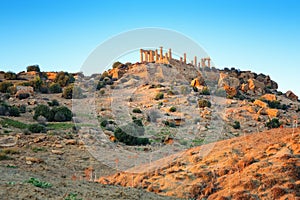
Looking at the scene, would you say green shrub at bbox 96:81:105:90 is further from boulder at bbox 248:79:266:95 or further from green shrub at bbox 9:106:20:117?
boulder at bbox 248:79:266:95

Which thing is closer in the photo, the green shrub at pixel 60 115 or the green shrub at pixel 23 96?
the green shrub at pixel 60 115

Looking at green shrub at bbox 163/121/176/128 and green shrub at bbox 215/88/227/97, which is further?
green shrub at bbox 215/88/227/97

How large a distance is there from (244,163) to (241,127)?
21.1m

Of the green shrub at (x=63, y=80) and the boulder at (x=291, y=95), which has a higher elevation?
the green shrub at (x=63, y=80)

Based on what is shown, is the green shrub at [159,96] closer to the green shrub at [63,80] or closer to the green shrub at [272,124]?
the green shrub at [272,124]

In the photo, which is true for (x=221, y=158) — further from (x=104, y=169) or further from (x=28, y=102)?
(x=28, y=102)

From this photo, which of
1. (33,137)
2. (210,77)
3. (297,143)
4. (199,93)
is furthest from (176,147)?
(210,77)

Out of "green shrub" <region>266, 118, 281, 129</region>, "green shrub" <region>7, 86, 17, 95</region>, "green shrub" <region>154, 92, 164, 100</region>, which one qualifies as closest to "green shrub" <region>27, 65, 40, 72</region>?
"green shrub" <region>7, 86, 17, 95</region>

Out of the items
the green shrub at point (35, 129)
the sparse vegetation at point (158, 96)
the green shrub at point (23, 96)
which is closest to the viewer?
the green shrub at point (35, 129)

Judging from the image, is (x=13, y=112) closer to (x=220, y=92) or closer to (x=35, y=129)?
(x=35, y=129)

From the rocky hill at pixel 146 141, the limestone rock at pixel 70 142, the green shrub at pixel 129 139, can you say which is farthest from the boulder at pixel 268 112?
the limestone rock at pixel 70 142

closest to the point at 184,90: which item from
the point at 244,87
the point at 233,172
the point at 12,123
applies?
the point at 244,87

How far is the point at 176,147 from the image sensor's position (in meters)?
23.3

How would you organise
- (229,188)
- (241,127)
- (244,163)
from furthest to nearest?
(241,127) < (244,163) < (229,188)
